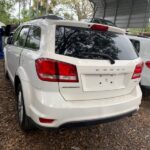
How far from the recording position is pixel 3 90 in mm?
5164

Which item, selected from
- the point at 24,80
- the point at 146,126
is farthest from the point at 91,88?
the point at 146,126

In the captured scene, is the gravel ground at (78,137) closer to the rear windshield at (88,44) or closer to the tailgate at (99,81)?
the tailgate at (99,81)

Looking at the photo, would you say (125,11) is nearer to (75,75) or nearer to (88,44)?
(88,44)

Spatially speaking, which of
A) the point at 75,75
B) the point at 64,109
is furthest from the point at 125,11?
the point at 64,109

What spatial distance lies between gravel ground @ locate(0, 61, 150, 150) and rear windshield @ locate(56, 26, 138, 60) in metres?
1.13

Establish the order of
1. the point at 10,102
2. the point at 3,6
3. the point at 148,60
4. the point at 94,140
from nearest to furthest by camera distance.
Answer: the point at 94,140 < the point at 10,102 < the point at 148,60 < the point at 3,6

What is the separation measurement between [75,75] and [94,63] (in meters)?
0.29

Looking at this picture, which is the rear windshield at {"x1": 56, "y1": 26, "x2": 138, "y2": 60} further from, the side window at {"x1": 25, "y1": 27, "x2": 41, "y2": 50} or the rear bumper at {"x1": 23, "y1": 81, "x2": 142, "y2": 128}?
the rear bumper at {"x1": 23, "y1": 81, "x2": 142, "y2": 128}

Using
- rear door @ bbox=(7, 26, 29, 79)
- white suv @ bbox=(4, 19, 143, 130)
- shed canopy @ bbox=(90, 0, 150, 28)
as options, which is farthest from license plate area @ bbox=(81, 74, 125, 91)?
shed canopy @ bbox=(90, 0, 150, 28)

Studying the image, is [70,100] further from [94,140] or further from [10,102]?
[10,102]

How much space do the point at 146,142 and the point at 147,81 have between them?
1705 millimetres

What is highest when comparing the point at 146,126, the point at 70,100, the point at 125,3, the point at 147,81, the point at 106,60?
the point at 125,3

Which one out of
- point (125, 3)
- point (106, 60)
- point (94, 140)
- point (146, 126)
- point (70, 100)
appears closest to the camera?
point (70, 100)

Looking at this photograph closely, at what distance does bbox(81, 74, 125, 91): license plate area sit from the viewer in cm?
272
